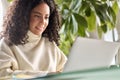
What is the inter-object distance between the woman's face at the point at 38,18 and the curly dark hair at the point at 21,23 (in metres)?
0.01

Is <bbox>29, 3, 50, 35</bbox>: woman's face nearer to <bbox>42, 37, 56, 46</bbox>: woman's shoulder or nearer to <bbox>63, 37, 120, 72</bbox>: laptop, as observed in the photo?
<bbox>42, 37, 56, 46</bbox>: woman's shoulder

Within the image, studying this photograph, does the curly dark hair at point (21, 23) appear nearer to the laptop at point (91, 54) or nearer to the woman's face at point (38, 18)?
the woman's face at point (38, 18)

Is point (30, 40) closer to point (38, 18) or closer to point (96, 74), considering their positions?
point (38, 18)

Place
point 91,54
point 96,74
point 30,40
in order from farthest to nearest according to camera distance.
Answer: point 30,40 < point 91,54 < point 96,74

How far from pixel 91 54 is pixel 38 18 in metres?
0.27

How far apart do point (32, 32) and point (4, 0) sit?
0.50 m

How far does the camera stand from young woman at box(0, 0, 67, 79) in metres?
0.83

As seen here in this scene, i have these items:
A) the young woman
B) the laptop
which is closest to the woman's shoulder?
the young woman

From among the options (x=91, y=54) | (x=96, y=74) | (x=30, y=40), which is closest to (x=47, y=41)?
(x=30, y=40)

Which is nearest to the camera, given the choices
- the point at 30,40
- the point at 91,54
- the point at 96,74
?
the point at 96,74

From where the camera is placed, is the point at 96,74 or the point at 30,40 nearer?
the point at 96,74

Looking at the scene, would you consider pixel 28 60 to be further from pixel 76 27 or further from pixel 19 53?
pixel 76 27

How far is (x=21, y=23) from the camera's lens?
0.88 meters

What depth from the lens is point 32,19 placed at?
88 cm
